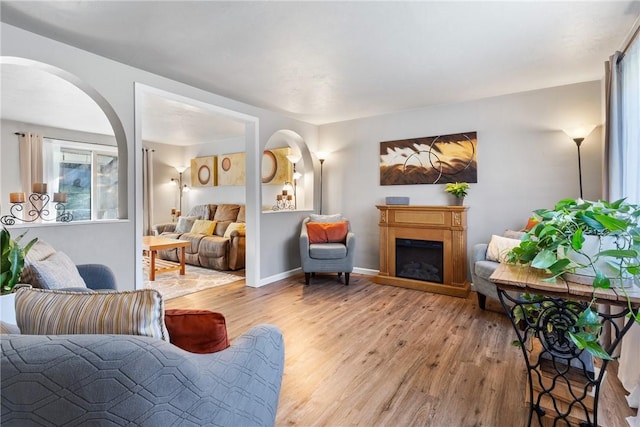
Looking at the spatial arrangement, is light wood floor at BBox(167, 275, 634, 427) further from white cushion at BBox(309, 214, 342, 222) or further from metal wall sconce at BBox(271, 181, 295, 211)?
metal wall sconce at BBox(271, 181, 295, 211)

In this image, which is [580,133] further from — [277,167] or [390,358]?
[277,167]

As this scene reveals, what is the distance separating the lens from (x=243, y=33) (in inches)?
88.4

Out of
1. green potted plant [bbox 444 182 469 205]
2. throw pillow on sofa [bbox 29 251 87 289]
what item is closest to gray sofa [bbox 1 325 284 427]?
throw pillow on sofa [bbox 29 251 87 289]

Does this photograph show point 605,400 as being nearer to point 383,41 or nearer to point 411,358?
point 411,358

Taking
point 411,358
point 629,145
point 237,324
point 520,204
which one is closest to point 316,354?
point 411,358

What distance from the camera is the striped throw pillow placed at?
2.73 ft

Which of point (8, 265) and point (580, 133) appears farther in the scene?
point (580, 133)

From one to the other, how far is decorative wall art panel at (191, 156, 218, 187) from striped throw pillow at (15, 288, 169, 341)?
5.92 metres

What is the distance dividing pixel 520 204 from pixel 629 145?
4.88ft

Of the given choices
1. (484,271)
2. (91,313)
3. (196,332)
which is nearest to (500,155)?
(484,271)

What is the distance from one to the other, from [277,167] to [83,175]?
3.89 metres

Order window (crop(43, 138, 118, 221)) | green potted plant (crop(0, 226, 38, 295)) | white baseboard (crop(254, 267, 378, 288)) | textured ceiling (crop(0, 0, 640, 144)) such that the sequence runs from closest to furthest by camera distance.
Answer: green potted plant (crop(0, 226, 38, 295)) < textured ceiling (crop(0, 0, 640, 144)) < white baseboard (crop(254, 267, 378, 288)) < window (crop(43, 138, 118, 221))

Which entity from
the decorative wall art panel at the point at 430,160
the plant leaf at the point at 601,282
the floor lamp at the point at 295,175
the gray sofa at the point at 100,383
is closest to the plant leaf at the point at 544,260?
the plant leaf at the point at 601,282

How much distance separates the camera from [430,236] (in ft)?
12.8
